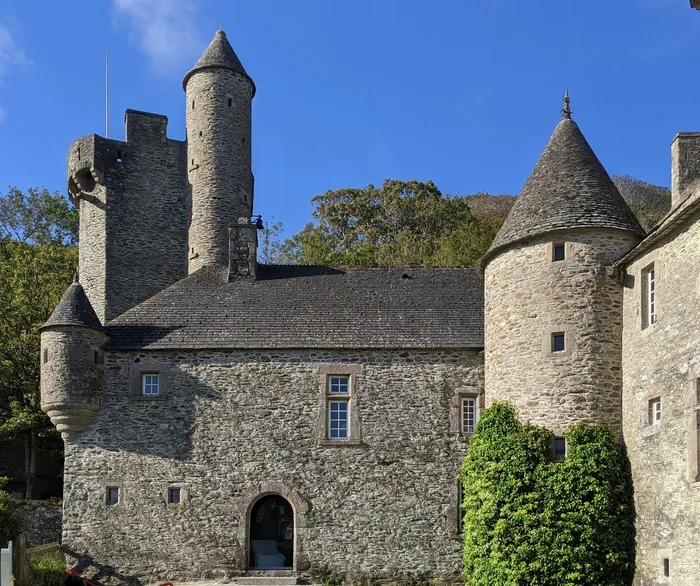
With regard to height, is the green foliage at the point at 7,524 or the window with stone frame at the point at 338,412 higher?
the window with stone frame at the point at 338,412

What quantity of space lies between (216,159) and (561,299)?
43.1 feet

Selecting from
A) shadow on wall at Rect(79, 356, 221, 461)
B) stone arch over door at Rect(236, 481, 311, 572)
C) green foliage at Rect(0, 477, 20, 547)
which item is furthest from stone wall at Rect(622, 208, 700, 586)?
green foliage at Rect(0, 477, 20, 547)

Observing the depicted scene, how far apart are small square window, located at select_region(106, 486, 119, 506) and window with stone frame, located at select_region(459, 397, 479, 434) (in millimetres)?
8233

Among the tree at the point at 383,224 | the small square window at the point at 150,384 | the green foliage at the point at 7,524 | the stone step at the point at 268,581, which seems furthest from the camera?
the tree at the point at 383,224

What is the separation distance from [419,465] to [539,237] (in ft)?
20.3

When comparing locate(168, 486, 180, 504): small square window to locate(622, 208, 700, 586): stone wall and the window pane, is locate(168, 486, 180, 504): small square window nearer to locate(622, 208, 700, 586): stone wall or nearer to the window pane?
the window pane

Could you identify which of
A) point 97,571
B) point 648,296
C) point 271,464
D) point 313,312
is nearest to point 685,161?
point 648,296

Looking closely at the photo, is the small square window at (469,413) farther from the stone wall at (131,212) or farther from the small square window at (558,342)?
the stone wall at (131,212)

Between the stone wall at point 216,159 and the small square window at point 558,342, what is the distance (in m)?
11.7

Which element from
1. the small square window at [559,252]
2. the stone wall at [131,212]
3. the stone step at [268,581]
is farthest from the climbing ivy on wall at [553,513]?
the stone wall at [131,212]

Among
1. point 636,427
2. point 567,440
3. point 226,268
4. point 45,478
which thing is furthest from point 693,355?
point 45,478

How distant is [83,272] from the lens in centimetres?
2781

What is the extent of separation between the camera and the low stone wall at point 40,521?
24.2 metres

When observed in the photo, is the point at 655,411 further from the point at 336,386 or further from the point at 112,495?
the point at 112,495
